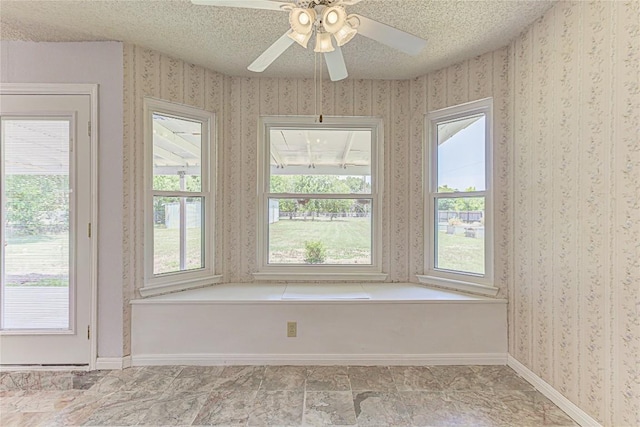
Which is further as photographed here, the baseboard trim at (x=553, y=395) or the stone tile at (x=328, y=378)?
the stone tile at (x=328, y=378)

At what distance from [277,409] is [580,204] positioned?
2.23m

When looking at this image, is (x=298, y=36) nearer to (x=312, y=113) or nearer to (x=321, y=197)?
(x=312, y=113)

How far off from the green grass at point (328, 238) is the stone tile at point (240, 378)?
105 cm

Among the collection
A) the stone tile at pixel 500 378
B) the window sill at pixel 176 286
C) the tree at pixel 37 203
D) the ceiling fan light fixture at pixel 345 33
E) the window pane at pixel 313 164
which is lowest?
the stone tile at pixel 500 378

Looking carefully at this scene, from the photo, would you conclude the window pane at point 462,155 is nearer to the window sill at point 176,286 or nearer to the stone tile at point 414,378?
the stone tile at point 414,378

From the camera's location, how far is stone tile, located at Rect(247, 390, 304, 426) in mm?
1876

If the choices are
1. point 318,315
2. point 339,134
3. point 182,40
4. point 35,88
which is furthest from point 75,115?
point 318,315

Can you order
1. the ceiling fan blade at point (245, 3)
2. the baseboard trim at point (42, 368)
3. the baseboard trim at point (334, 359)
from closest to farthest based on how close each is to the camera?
the ceiling fan blade at point (245, 3) < the baseboard trim at point (42, 368) < the baseboard trim at point (334, 359)

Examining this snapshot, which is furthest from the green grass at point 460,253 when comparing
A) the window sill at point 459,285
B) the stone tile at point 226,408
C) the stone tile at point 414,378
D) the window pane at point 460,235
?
the stone tile at point 226,408

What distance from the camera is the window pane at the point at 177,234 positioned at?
2697 mm

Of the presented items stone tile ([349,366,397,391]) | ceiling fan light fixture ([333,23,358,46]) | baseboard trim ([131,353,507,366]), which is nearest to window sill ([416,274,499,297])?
baseboard trim ([131,353,507,366])

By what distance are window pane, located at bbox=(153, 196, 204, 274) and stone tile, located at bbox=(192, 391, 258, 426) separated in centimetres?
118

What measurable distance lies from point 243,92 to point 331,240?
5.57ft

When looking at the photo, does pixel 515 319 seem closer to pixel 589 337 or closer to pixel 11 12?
pixel 589 337
